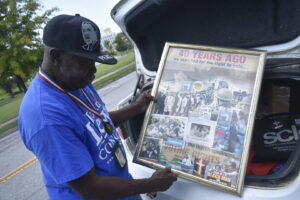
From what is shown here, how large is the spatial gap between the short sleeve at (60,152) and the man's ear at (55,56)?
1.04 ft

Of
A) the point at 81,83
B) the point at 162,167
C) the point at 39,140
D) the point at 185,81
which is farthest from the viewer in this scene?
the point at 185,81

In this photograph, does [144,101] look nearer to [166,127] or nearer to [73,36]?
[166,127]

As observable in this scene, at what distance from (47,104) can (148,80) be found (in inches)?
46.8

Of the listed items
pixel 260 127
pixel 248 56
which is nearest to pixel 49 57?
pixel 248 56

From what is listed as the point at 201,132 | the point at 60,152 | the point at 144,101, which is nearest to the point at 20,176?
the point at 144,101

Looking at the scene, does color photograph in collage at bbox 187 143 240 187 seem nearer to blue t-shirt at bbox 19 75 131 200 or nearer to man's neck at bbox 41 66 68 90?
blue t-shirt at bbox 19 75 131 200

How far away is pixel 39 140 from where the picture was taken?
3.67 feet

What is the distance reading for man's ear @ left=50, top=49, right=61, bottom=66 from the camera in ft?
3.88

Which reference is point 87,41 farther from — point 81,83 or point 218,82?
point 218,82

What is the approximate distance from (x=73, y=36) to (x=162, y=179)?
90 cm

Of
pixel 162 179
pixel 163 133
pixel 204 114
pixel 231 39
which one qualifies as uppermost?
pixel 231 39

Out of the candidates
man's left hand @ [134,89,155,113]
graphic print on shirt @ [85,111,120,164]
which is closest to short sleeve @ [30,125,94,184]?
graphic print on shirt @ [85,111,120,164]

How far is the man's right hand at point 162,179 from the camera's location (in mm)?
1411

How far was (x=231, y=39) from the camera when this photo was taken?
1999mm
